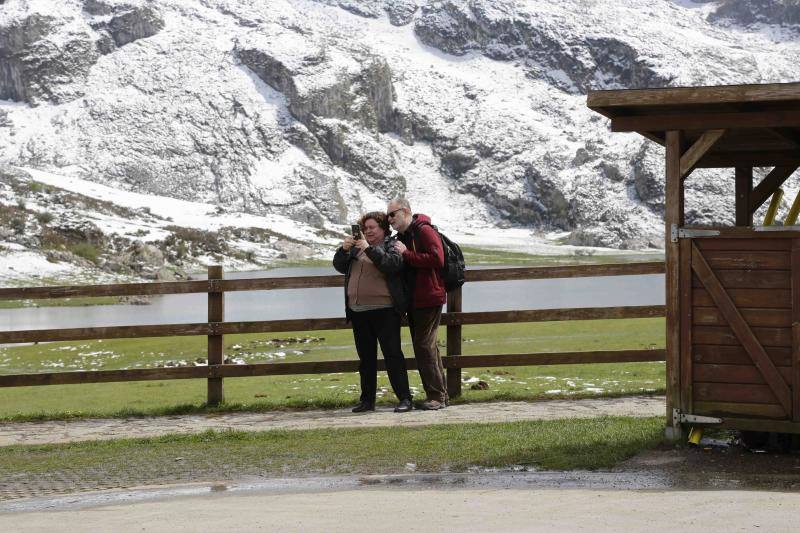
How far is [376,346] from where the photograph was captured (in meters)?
12.7

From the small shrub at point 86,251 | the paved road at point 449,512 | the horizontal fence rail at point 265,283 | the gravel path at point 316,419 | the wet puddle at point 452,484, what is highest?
the horizontal fence rail at point 265,283

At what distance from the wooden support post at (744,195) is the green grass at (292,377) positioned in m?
2.78

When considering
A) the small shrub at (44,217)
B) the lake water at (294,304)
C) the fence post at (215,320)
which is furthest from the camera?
the small shrub at (44,217)

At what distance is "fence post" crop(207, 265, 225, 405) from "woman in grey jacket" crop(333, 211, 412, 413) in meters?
1.95

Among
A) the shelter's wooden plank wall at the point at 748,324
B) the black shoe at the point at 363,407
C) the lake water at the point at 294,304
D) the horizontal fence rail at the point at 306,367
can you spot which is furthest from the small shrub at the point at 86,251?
the shelter's wooden plank wall at the point at 748,324

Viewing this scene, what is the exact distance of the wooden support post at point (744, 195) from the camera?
40.1 ft

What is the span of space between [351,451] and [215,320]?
4231 mm

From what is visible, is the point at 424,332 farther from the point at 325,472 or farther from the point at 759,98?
the point at 759,98

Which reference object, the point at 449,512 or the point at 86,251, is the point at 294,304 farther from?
the point at 86,251

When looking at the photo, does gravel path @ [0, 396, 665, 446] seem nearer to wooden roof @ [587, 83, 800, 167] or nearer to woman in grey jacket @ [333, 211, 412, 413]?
woman in grey jacket @ [333, 211, 412, 413]

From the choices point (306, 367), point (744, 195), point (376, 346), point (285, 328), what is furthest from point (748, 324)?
point (285, 328)

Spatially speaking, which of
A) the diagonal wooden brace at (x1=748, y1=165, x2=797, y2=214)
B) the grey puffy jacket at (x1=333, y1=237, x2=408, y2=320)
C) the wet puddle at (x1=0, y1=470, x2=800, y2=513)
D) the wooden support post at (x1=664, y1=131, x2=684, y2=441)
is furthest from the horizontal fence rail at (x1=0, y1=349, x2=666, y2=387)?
the wet puddle at (x1=0, y1=470, x2=800, y2=513)

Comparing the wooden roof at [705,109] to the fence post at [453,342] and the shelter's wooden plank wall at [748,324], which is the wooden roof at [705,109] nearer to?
the shelter's wooden plank wall at [748,324]

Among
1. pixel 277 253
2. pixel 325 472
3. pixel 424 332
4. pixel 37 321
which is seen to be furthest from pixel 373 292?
pixel 277 253
